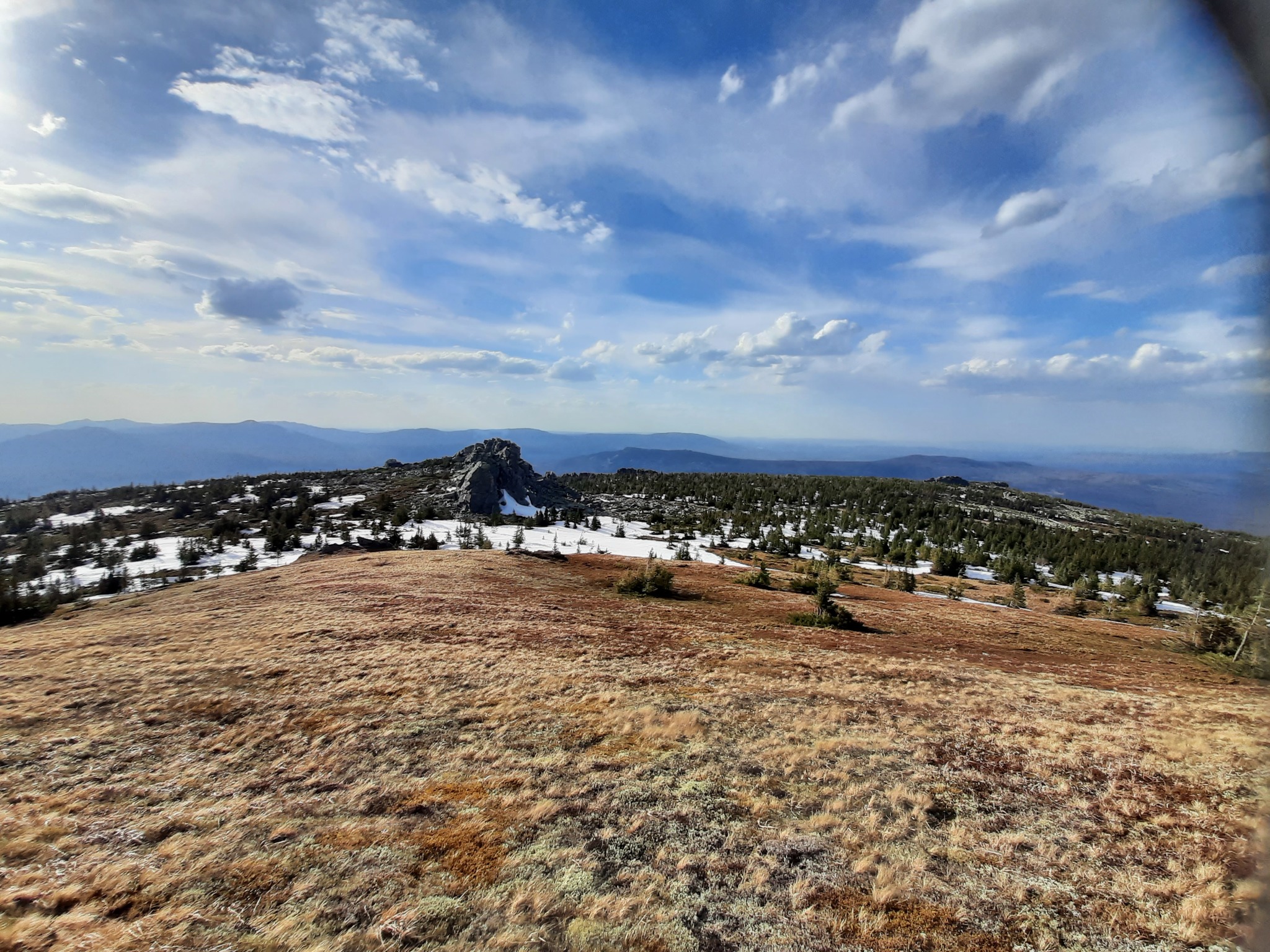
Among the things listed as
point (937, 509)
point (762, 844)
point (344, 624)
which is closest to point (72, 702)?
point (344, 624)

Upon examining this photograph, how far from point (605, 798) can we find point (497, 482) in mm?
70672

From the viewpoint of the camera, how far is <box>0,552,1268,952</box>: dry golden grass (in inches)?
210

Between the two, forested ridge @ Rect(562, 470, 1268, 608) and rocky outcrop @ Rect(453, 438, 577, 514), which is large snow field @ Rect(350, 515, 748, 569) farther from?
forested ridge @ Rect(562, 470, 1268, 608)

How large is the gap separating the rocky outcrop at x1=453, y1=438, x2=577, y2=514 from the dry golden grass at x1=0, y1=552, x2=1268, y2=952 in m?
54.1

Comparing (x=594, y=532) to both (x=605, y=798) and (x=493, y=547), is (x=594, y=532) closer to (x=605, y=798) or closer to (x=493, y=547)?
(x=493, y=547)

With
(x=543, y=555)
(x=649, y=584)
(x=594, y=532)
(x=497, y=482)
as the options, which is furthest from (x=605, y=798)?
(x=497, y=482)

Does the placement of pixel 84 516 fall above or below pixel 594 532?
below

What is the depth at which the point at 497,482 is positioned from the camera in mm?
74875

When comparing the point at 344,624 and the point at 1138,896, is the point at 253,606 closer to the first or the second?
the point at 344,624

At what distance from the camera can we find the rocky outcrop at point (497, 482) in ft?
230

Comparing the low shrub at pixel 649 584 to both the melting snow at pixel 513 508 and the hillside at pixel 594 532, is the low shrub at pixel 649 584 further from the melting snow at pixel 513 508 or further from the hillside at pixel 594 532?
the melting snow at pixel 513 508

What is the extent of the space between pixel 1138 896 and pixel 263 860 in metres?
11.1

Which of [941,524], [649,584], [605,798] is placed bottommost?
[941,524]

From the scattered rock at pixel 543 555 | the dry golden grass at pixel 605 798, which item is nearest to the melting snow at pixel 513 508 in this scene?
the scattered rock at pixel 543 555
